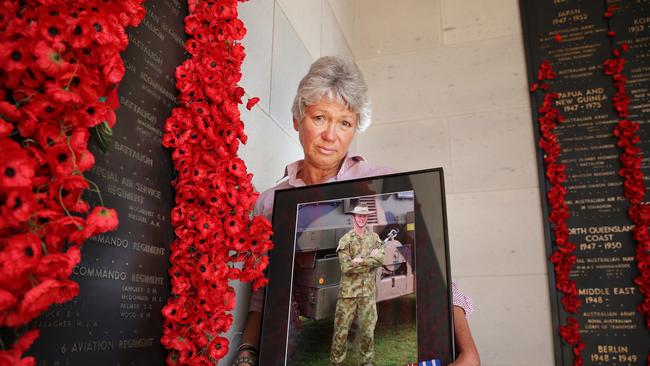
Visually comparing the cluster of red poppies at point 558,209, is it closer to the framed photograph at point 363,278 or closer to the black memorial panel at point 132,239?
the framed photograph at point 363,278

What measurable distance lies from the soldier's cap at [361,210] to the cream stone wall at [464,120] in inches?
36.9

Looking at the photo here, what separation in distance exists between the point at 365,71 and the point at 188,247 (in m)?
2.60

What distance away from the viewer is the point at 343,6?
3.37 m

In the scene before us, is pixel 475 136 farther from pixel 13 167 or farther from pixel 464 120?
pixel 13 167

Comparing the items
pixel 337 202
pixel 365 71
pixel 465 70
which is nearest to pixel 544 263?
pixel 465 70

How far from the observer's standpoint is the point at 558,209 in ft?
9.11

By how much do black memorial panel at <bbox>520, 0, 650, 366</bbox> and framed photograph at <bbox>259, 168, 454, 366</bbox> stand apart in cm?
→ 192

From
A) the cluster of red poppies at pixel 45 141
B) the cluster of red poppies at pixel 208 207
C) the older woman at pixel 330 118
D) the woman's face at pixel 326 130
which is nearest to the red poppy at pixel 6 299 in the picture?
the cluster of red poppies at pixel 45 141

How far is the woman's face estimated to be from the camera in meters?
1.60

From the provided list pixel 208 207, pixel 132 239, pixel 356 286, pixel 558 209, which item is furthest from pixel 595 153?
pixel 132 239

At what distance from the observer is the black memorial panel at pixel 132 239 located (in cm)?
88

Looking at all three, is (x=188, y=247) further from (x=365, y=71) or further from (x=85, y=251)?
(x=365, y=71)

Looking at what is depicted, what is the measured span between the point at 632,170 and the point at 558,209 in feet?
1.44

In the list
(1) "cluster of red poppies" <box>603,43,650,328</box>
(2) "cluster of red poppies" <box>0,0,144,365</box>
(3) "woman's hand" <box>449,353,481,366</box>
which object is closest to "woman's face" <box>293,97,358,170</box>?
(3) "woman's hand" <box>449,353,481,366</box>
